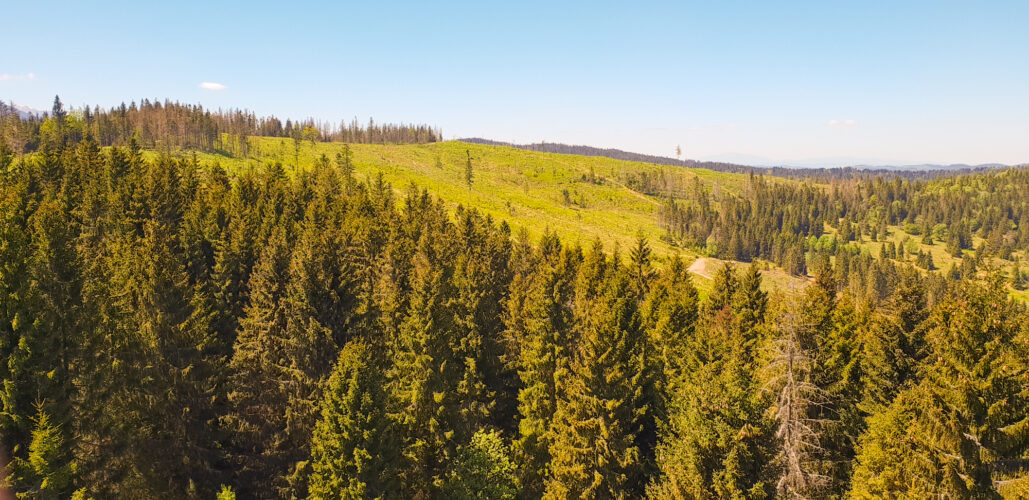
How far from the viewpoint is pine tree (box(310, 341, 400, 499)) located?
22.1 metres

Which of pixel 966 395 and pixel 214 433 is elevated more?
pixel 966 395

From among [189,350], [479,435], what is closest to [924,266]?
[479,435]

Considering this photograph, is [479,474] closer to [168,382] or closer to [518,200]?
[168,382]

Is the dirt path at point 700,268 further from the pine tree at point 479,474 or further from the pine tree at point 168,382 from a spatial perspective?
the pine tree at point 168,382

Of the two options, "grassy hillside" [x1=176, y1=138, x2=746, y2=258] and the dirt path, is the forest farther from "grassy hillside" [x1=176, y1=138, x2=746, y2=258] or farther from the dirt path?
"grassy hillside" [x1=176, y1=138, x2=746, y2=258]

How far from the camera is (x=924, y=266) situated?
177m

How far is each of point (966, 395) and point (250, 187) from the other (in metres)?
70.4

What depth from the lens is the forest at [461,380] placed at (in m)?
19.1

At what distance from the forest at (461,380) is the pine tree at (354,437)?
0.12 meters

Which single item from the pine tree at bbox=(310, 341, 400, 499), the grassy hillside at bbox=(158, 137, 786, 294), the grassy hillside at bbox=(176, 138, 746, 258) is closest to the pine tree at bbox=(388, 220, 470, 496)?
the pine tree at bbox=(310, 341, 400, 499)

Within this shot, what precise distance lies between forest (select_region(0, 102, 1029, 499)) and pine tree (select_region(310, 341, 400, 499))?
0.39ft

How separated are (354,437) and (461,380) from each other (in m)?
9.28

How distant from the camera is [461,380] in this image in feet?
101

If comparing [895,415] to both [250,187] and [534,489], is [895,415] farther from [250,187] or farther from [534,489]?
[250,187]
